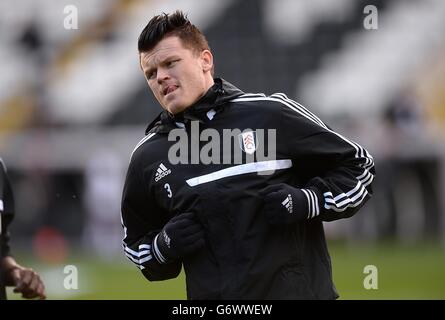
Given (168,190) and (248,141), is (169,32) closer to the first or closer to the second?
(248,141)

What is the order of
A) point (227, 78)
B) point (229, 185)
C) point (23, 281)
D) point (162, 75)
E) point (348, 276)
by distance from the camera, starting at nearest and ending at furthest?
point (229, 185) → point (162, 75) → point (23, 281) → point (348, 276) → point (227, 78)

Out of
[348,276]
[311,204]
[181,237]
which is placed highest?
[311,204]

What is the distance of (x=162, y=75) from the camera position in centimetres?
445

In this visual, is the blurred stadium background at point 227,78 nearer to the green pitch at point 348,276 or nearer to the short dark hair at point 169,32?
the green pitch at point 348,276

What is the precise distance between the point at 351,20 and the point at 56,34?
17.9ft

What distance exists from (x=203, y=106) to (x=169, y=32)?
0.37 meters

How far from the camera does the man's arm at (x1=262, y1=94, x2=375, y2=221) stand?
14.2 ft

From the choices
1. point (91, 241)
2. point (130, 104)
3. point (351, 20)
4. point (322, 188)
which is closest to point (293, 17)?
point (351, 20)

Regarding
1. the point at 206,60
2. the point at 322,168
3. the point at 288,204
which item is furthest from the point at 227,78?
the point at 288,204

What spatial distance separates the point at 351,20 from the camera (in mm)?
18453

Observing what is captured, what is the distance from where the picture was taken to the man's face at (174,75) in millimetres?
4453

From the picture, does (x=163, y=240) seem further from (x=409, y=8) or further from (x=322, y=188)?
(x=409, y=8)

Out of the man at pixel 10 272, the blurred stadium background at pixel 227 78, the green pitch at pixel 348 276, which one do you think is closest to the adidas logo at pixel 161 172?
the man at pixel 10 272
